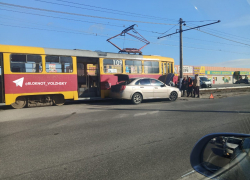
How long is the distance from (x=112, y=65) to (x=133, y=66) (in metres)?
1.77

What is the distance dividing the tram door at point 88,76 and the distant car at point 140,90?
1623 mm

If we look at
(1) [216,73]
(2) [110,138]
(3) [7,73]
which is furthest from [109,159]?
(1) [216,73]

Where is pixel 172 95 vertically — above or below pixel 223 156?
below

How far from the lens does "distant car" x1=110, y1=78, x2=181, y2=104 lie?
11.2 metres

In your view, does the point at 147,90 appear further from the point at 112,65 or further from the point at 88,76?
the point at 88,76

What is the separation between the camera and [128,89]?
1121cm

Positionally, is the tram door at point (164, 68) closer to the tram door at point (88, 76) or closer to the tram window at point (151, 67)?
the tram window at point (151, 67)

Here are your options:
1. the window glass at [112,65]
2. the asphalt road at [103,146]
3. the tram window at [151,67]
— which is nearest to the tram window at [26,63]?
the asphalt road at [103,146]

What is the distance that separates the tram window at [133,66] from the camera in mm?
14039

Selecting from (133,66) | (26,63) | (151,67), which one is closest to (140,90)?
(133,66)

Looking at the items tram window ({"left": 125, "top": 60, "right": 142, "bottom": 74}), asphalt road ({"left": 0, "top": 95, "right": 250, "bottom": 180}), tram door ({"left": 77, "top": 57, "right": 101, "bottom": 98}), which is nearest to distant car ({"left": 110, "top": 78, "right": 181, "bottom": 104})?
tram door ({"left": 77, "top": 57, "right": 101, "bottom": 98})

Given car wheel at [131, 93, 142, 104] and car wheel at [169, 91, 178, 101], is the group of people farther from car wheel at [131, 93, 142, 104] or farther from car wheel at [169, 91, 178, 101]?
car wheel at [131, 93, 142, 104]

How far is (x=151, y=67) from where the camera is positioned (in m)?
15.1

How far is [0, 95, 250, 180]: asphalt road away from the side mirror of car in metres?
1.41
